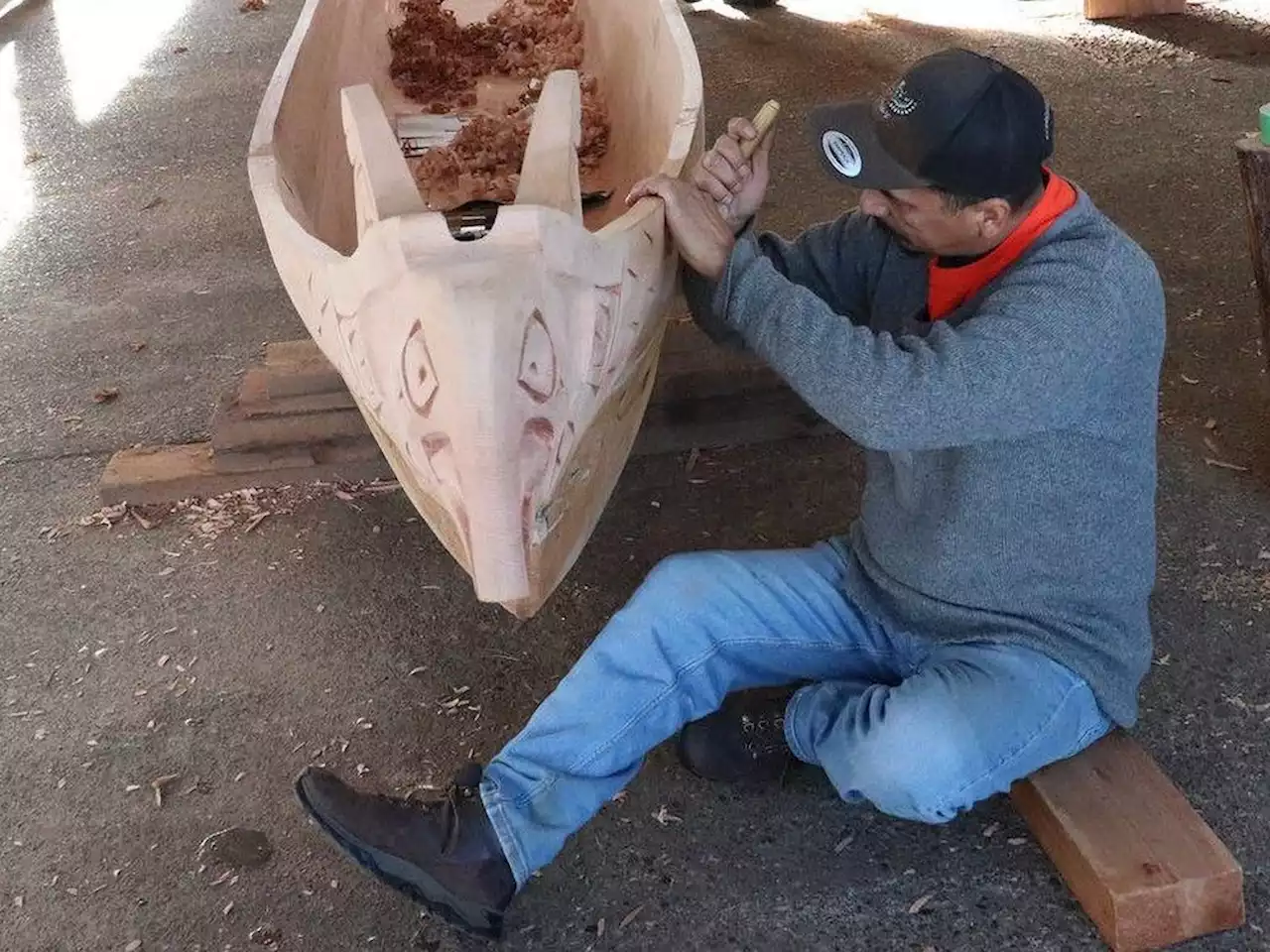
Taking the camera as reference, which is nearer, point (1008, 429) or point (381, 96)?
point (1008, 429)

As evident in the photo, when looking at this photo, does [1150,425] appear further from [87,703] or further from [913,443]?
[87,703]

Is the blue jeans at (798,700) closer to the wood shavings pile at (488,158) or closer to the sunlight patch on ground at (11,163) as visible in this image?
the wood shavings pile at (488,158)

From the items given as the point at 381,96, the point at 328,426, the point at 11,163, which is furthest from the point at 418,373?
the point at 11,163

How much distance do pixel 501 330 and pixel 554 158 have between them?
522 mm

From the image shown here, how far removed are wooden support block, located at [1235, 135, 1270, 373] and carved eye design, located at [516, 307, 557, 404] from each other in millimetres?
1732

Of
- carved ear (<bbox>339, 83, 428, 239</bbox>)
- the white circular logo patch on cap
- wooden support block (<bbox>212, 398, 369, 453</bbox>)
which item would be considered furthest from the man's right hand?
wooden support block (<bbox>212, 398, 369, 453</bbox>)

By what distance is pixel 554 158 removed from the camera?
201cm

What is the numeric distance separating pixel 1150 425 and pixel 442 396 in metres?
1.05

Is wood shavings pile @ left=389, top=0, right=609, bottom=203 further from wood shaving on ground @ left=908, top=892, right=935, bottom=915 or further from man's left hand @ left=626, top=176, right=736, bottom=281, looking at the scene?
wood shaving on ground @ left=908, top=892, right=935, bottom=915

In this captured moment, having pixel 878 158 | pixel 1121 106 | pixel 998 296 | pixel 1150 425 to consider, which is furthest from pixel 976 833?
pixel 1121 106

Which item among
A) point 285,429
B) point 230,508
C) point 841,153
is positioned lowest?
point 230,508

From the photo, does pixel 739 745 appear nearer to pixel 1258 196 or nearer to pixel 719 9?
pixel 1258 196

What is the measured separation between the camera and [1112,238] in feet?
5.78

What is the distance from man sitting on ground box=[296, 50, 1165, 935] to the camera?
1.72 m
